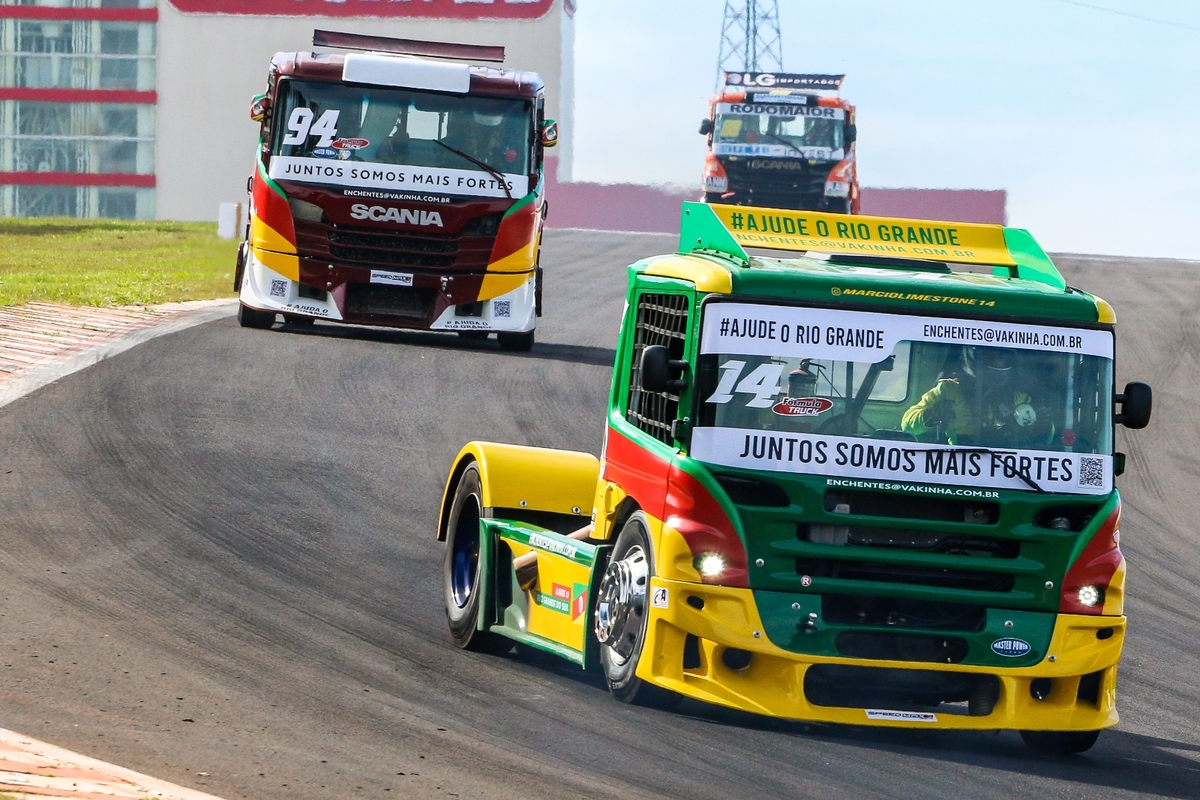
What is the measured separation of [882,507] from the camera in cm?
679

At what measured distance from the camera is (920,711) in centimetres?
685

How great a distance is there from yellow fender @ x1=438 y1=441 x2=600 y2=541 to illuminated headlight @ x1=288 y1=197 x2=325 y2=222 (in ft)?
28.3

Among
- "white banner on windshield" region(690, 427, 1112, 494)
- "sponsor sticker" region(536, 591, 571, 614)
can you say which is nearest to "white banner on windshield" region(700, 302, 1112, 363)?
"white banner on windshield" region(690, 427, 1112, 494)

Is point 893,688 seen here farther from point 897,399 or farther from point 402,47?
point 402,47

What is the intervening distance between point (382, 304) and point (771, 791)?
11.9 m

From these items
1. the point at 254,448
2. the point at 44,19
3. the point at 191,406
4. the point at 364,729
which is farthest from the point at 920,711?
the point at 44,19

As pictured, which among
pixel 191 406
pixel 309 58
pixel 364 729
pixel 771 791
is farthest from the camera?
pixel 309 58

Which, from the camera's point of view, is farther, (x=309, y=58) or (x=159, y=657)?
(x=309, y=58)

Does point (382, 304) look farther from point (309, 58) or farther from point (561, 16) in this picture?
point (561, 16)

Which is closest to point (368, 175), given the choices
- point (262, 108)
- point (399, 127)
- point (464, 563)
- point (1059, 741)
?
point (399, 127)

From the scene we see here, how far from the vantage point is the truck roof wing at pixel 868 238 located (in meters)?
7.73

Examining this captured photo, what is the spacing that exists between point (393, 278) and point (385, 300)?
0.30 m

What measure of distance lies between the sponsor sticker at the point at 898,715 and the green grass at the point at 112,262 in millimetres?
15071

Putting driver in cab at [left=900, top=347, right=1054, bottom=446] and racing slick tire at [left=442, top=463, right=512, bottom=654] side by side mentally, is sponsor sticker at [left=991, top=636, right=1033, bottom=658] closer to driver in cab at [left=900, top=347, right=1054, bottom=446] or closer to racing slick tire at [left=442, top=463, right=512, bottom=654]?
driver in cab at [left=900, top=347, right=1054, bottom=446]
